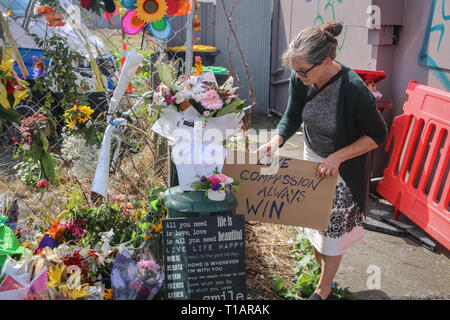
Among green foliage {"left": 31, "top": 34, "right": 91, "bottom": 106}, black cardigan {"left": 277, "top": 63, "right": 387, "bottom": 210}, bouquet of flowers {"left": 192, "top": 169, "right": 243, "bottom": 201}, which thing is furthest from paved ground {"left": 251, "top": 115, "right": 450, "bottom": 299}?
green foliage {"left": 31, "top": 34, "right": 91, "bottom": 106}

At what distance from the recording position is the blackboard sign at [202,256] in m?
2.48

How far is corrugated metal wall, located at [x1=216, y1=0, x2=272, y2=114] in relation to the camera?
8.75 m

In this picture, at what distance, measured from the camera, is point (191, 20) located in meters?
3.36

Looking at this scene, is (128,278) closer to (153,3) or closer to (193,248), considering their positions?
(193,248)

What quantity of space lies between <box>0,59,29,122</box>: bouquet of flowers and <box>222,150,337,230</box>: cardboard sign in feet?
4.62

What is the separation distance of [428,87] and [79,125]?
120 inches

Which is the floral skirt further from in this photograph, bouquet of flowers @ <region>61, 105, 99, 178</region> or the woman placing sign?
bouquet of flowers @ <region>61, 105, 99, 178</region>

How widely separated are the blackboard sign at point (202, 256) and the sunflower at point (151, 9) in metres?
1.34

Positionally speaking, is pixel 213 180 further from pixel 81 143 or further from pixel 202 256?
pixel 81 143

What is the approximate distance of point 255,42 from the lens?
29.0 ft

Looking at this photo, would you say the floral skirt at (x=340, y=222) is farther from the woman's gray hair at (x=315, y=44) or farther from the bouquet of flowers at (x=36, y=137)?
the bouquet of flowers at (x=36, y=137)

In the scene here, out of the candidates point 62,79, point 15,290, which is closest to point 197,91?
point 15,290

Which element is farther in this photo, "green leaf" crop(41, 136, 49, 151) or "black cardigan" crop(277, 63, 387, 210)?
"green leaf" crop(41, 136, 49, 151)

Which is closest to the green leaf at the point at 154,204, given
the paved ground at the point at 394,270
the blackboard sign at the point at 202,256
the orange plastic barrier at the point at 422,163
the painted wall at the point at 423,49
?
the blackboard sign at the point at 202,256
